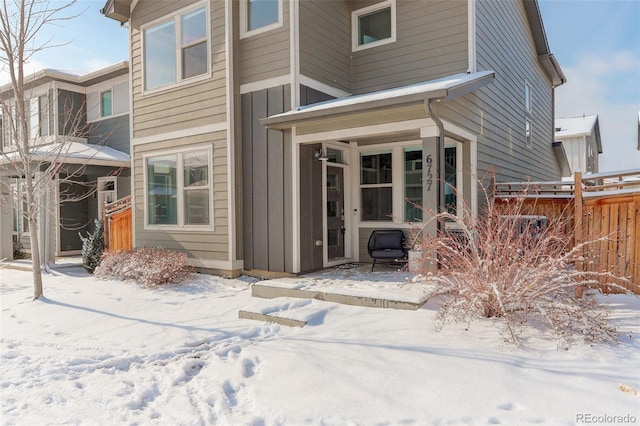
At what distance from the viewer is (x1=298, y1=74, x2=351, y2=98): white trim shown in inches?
285

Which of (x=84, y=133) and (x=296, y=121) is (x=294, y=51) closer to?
(x=296, y=121)

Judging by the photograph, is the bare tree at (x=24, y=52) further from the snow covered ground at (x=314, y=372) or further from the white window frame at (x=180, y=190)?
the white window frame at (x=180, y=190)

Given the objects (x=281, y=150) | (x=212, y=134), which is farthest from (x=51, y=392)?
(x=212, y=134)

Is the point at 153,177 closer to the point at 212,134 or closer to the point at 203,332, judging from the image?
the point at 212,134

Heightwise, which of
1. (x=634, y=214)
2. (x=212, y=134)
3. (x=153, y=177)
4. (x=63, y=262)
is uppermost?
(x=212, y=134)

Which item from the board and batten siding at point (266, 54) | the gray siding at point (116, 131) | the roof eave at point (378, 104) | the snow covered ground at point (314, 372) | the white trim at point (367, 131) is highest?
the board and batten siding at point (266, 54)

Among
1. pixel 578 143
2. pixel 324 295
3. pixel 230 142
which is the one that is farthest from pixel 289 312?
pixel 578 143

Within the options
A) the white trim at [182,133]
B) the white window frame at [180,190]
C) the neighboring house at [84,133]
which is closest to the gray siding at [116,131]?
the neighboring house at [84,133]

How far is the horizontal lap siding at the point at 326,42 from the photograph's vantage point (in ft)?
24.0

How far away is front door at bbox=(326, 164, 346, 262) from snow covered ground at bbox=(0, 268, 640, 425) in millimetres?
2965

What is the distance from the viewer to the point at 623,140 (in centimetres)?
2572

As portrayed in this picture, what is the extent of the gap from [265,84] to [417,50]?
2910 mm

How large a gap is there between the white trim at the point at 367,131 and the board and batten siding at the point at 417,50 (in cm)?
221

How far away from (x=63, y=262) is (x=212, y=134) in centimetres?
586
